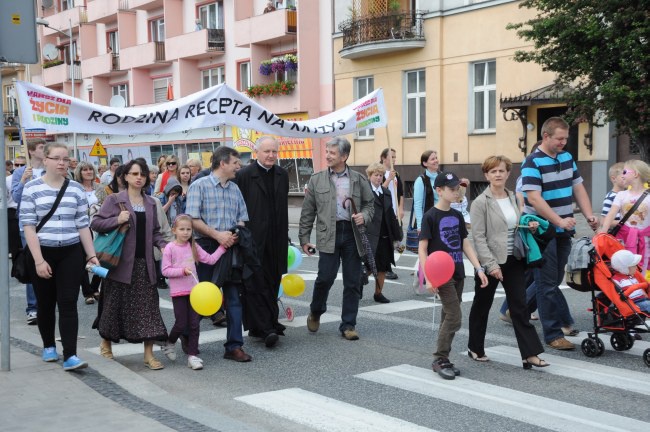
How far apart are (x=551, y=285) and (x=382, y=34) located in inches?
848

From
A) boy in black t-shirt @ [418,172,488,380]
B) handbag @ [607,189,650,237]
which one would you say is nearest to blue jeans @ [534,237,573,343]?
handbag @ [607,189,650,237]

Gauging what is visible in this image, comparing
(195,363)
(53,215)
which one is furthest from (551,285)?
(53,215)

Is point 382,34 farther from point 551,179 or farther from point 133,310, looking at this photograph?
point 133,310

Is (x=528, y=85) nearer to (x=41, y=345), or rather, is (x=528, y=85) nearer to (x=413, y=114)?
(x=413, y=114)

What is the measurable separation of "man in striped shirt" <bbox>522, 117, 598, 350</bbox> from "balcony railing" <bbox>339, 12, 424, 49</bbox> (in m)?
20.3

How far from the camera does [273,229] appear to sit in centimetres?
798

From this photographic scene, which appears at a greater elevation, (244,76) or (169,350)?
(244,76)

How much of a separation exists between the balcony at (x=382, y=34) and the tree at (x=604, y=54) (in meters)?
10.2

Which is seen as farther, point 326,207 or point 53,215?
point 326,207

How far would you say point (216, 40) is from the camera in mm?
37500

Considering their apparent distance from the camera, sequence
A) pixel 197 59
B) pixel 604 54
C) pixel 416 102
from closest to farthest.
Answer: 1. pixel 604 54
2. pixel 416 102
3. pixel 197 59

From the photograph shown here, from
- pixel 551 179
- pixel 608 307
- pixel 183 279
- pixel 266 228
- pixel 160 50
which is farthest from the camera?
pixel 160 50

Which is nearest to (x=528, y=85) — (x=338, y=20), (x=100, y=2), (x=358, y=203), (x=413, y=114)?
(x=413, y=114)

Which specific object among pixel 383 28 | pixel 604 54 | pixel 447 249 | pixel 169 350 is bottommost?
pixel 169 350
